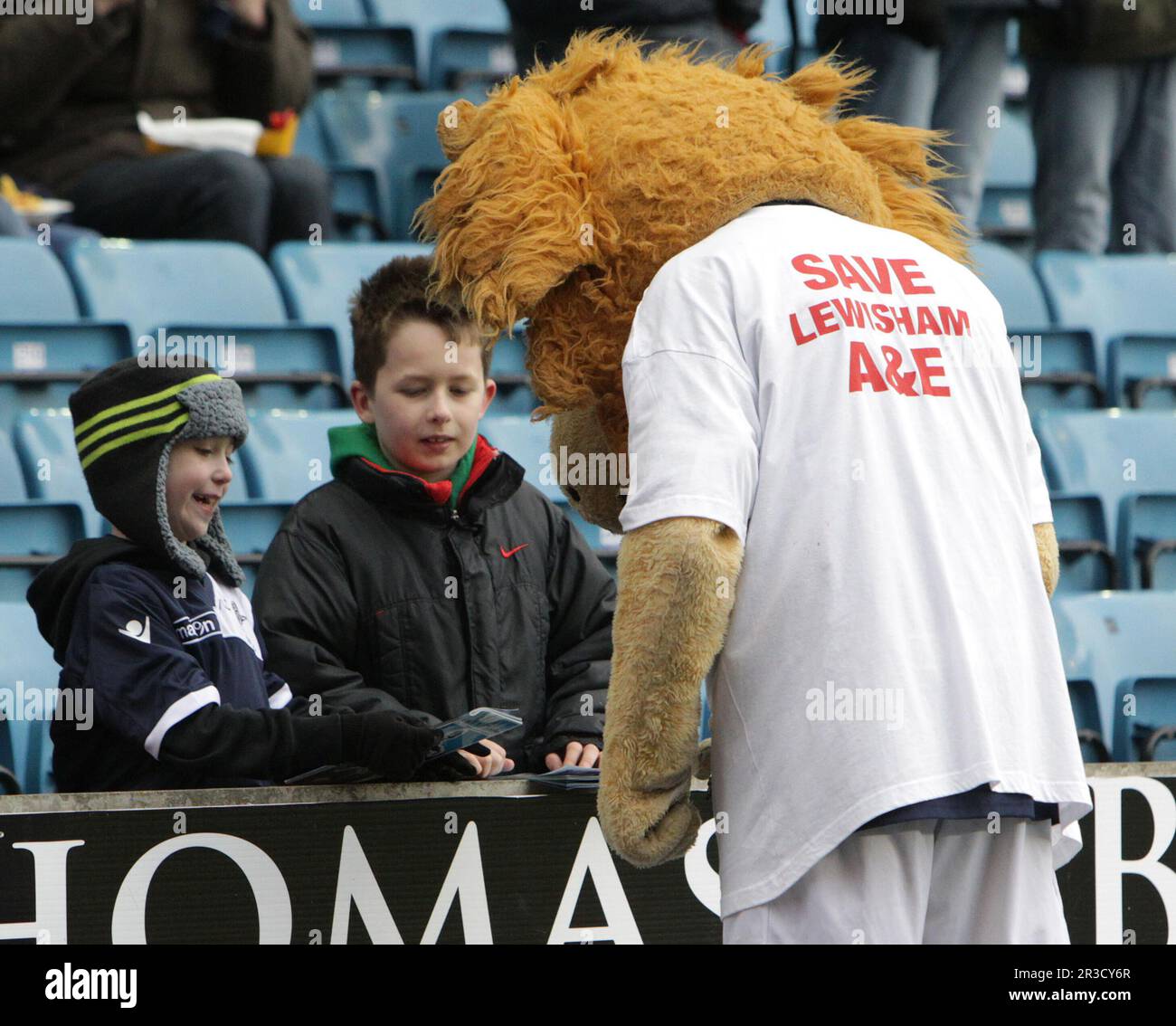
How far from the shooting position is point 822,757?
191 centimetres

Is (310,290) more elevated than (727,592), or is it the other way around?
(310,290)

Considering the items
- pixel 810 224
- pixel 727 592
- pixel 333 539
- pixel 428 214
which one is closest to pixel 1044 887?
pixel 727 592

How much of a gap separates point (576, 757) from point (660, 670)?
2.81ft

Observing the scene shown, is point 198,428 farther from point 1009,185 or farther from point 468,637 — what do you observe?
point 1009,185

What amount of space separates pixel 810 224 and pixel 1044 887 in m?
0.85

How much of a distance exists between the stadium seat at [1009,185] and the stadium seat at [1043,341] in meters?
1.10

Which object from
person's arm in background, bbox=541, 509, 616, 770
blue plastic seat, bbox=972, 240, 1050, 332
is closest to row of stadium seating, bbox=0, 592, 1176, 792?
blue plastic seat, bbox=972, 240, 1050, 332

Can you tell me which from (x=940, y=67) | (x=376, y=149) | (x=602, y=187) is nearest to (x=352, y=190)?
(x=376, y=149)

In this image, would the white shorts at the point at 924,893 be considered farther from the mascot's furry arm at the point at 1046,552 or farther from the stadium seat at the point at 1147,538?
the stadium seat at the point at 1147,538

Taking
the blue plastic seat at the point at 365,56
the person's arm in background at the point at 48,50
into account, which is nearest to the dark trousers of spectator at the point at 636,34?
the person's arm in background at the point at 48,50

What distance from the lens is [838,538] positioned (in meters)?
1.93

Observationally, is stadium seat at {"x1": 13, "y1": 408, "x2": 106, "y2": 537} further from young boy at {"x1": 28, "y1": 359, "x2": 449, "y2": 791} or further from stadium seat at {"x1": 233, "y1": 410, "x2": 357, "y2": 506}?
young boy at {"x1": 28, "y1": 359, "x2": 449, "y2": 791}

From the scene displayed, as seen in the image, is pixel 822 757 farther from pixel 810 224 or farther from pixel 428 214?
pixel 428 214

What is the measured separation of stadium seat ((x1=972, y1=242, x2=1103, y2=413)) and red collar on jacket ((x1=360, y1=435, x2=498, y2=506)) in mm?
2914
